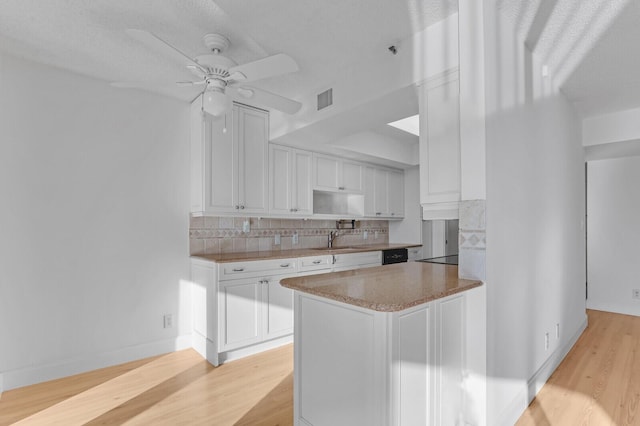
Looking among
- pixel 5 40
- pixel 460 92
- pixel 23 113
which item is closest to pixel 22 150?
pixel 23 113

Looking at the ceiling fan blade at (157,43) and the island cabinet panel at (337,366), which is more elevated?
the ceiling fan blade at (157,43)

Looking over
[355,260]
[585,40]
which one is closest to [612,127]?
[585,40]

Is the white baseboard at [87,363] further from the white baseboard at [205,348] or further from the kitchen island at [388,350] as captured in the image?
the kitchen island at [388,350]

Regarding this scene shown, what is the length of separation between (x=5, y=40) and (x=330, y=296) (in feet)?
9.57

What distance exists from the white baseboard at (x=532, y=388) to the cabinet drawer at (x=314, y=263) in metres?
2.13

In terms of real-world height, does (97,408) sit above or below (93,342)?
below

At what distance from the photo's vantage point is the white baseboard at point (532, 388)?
2020 millimetres

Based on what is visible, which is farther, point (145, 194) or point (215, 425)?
point (145, 194)

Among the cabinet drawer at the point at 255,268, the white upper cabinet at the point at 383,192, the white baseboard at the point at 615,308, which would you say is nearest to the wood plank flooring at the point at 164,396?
the cabinet drawer at the point at 255,268

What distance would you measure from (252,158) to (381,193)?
232 cm

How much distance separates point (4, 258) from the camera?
259 centimetres

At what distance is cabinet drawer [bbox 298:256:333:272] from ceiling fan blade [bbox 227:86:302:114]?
5.53 feet

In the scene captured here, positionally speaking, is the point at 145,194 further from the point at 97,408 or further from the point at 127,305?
the point at 97,408

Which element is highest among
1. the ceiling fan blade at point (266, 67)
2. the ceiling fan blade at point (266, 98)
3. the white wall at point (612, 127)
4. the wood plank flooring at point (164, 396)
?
the white wall at point (612, 127)
